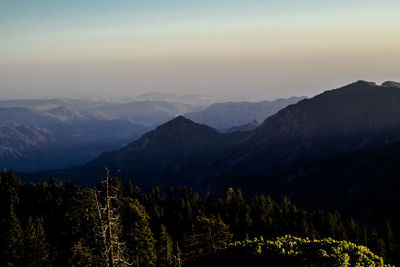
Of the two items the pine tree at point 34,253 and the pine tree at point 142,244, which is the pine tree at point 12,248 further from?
the pine tree at point 142,244

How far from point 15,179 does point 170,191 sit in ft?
194

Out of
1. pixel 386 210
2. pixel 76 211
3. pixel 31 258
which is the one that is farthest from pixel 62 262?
pixel 386 210

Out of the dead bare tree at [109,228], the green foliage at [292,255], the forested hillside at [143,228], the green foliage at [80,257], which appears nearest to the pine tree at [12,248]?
the forested hillside at [143,228]

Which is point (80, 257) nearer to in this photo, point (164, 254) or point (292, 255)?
point (164, 254)

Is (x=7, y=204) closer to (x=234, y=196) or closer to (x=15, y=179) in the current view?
(x=15, y=179)

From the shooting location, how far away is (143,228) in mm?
73125

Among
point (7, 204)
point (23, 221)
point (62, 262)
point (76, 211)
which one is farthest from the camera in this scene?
point (7, 204)

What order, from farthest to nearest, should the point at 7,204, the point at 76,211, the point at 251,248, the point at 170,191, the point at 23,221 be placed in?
the point at 170,191 < the point at 7,204 < the point at 23,221 < the point at 76,211 < the point at 251,248

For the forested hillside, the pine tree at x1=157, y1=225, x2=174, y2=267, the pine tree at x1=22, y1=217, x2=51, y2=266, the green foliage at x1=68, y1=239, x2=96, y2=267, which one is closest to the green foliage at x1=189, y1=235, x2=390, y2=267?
the forested hillside

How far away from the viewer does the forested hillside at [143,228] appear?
211 feet

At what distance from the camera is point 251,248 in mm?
31953

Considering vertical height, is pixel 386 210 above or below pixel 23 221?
below

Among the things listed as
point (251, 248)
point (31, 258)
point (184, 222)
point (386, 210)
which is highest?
point (251, 248)

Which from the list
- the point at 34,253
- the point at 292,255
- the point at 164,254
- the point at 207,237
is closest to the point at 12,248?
the point at 34,253
